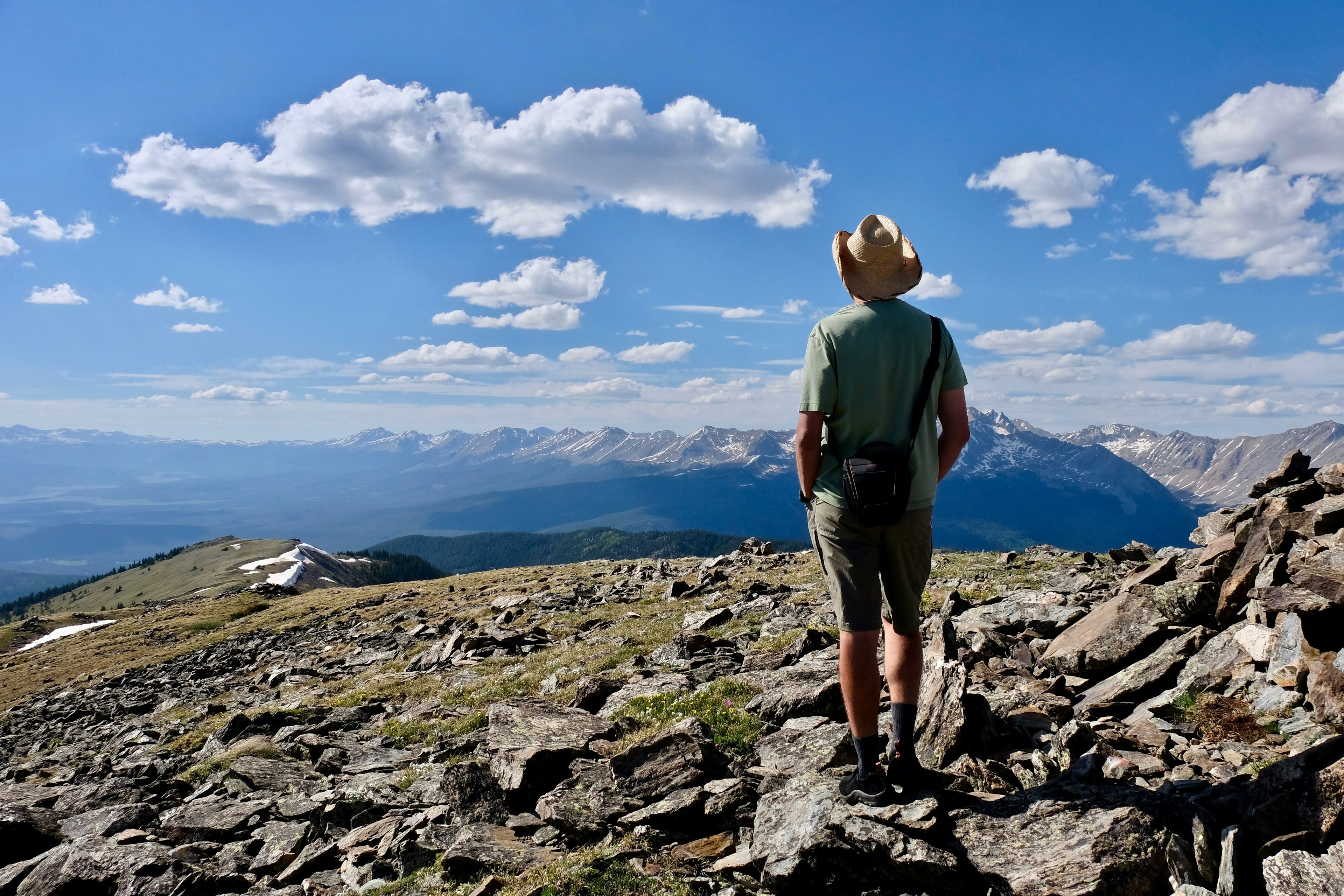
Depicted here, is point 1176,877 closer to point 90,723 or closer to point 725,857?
point 725,857

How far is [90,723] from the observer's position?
3131cm

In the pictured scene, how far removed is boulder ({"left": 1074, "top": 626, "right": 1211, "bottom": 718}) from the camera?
1032 centimetres

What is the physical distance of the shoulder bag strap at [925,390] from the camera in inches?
278

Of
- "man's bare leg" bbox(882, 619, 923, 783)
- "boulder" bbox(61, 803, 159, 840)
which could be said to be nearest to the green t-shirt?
"man's bare leg" bbox(882, 619, 923, 783)

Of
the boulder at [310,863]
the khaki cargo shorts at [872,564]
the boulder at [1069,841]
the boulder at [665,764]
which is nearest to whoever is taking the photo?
the boulder at [1069,841]

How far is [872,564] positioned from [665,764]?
4.27 m

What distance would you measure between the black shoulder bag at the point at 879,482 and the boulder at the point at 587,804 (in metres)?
4.85

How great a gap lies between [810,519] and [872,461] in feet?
3.45

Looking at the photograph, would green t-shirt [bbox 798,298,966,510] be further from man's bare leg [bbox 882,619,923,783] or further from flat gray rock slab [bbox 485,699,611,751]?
flat gray rock slab [bbox 485,699,611,751]

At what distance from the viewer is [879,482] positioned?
22.0 feet

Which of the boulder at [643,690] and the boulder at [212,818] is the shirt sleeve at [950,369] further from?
the boulder at [212,818]

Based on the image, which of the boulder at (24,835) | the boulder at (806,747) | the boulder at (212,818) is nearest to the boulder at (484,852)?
the boulder at (806,747)

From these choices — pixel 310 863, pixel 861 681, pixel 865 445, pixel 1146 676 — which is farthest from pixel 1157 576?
pixel 310 863

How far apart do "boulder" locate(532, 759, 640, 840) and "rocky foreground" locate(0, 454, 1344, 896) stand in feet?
0.13
